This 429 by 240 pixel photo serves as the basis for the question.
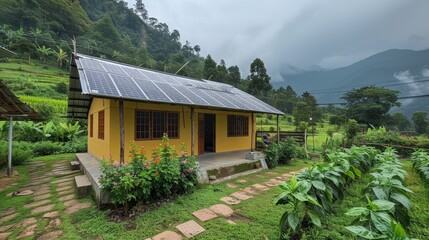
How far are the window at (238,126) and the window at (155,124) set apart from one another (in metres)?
3.36

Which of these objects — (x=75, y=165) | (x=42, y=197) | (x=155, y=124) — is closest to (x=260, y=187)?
(x=155, y=124)

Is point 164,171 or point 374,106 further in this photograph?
point 374,106

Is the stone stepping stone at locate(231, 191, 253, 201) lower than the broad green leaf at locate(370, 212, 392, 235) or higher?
lower

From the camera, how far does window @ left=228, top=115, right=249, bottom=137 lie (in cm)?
1062

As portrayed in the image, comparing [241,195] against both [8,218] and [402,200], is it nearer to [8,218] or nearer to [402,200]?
[402,200]

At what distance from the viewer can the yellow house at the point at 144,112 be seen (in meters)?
5.64

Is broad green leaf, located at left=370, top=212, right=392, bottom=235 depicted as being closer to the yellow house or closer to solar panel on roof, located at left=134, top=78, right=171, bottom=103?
the yellow house

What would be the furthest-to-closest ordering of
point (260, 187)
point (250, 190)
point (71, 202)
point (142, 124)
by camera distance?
point (142, 124), point (260, 187), point (250, 190), point (71, 202)

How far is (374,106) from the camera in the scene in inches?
1446

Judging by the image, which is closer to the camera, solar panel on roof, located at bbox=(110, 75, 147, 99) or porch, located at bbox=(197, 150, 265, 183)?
solar panel on roof, located at bbox=(110, 75, 147, 99)

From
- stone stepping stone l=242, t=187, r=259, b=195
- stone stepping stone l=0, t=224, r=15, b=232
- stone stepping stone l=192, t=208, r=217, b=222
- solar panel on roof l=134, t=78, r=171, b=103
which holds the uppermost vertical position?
solar panel on roof l=134, t=78, r=171, b=103

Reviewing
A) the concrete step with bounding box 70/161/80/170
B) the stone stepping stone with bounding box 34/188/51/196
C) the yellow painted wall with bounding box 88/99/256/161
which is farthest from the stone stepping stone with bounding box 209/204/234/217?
the concrete step with bounding box 70/161/80/170

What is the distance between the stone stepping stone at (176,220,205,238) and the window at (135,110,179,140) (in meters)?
4.25

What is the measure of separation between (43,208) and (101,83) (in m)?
3.24
